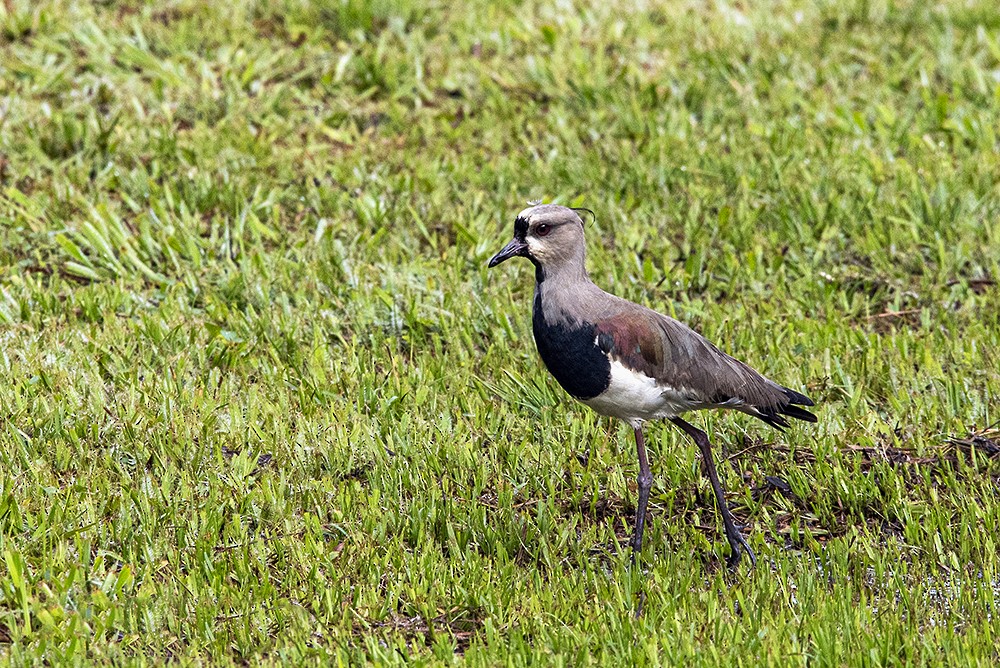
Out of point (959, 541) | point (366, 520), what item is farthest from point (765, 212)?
point (366, 520)

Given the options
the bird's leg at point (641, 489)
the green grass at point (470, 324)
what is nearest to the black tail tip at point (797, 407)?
the green grass at point (470, 324)

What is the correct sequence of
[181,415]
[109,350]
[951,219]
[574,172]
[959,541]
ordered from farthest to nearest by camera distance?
[574,172] → [951,219] → [109,350] → [181,415] → [959,541]

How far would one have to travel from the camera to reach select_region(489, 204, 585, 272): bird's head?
5.12 m

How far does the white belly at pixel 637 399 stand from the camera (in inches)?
196

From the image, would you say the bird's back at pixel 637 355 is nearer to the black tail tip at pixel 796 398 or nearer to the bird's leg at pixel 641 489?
the black tail tip at pixel 796 398

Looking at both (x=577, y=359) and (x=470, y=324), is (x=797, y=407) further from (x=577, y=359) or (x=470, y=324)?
(x=470, y=324)

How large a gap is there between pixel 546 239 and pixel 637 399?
0.73 m

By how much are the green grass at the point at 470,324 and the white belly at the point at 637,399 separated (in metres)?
0.49

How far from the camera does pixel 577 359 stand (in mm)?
4938

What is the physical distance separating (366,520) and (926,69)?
6298 mm

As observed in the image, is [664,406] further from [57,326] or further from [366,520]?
[57,326]

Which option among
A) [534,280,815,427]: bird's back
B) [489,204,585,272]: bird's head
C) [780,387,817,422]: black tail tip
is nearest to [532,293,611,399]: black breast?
[534,280,815,427]: bird's back

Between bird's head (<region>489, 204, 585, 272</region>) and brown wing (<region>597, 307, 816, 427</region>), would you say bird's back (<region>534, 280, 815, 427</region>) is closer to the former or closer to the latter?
brown wing (<region>597, 307, 816, 427</region>)

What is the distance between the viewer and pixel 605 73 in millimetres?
9219
